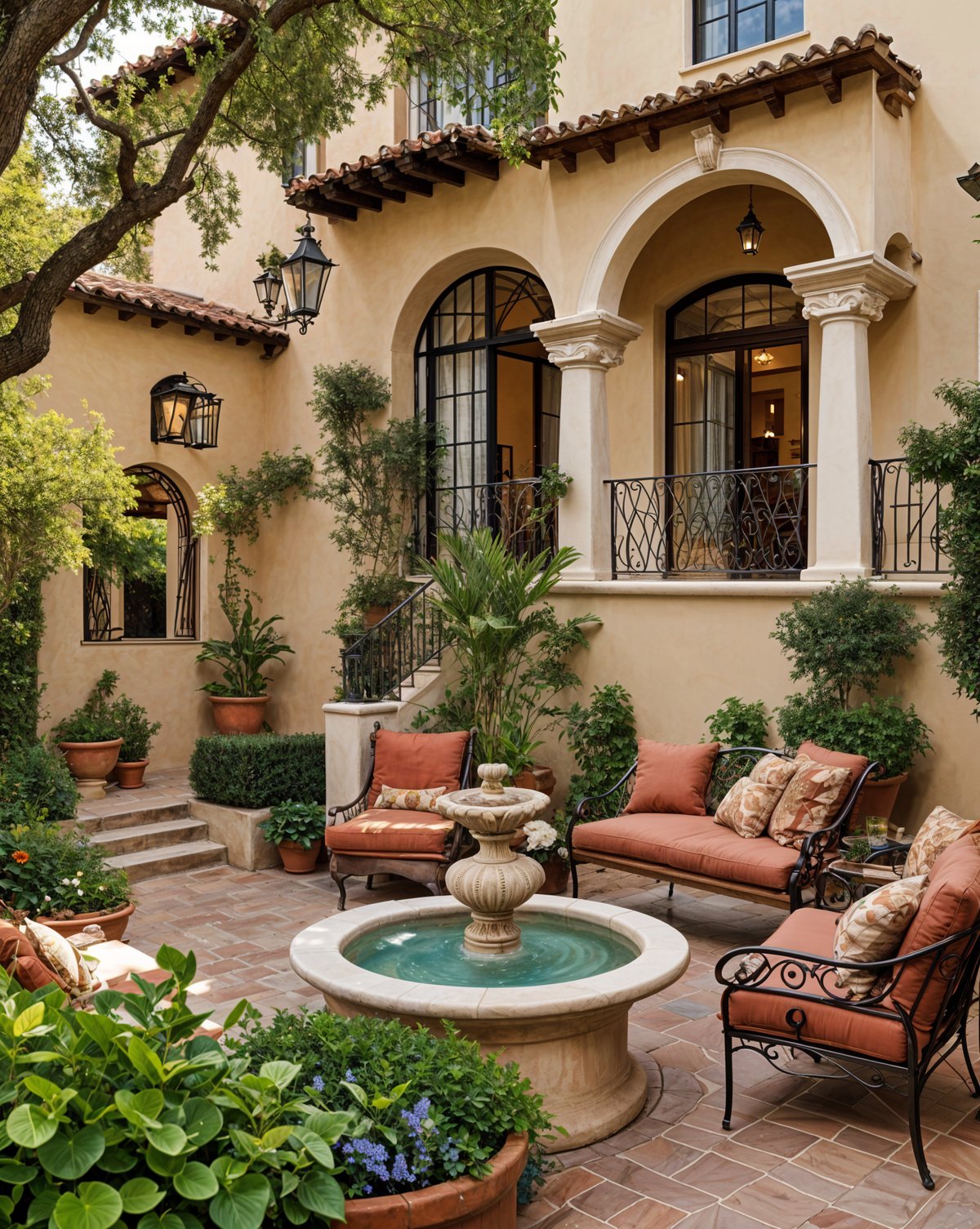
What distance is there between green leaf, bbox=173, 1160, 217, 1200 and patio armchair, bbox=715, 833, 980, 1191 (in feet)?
8.37

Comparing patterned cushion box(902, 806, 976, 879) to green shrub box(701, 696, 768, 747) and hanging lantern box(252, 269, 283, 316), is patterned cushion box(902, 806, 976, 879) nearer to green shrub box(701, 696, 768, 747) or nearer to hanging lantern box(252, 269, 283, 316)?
green shrub box(701, 696, 768, 747)

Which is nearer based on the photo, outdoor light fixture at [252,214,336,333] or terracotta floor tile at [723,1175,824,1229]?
terracotta floor tile at [723,1175,824,1229]

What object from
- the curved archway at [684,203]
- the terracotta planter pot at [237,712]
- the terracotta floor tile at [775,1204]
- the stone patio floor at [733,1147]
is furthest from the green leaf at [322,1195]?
the terracotta planter pot at [237,712]

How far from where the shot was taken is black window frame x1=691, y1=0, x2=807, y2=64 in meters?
9.73

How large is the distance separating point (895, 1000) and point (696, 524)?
22.6 ft

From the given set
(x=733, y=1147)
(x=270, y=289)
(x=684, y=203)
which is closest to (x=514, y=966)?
(x=733, y=1147)

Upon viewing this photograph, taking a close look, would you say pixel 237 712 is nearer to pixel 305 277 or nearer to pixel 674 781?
pixel 305 277

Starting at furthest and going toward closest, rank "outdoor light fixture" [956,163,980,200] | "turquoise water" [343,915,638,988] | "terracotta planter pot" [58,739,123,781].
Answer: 1. "terracotta planter pot" [58,739,123,781]
2. "outdoor light fixture" [956,163,980,200]
3. "turquoise water" [343,915,638,988]

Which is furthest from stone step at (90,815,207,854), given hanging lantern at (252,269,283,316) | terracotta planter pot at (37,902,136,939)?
hanging lantern at (252,269,283,316)

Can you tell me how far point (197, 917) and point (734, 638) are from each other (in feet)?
15.2

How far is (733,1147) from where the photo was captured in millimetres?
4266

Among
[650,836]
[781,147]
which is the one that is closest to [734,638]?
[650,836]

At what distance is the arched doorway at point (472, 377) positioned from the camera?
11258 mm

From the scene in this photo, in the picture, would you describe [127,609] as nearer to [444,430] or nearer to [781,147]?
[444,430]
